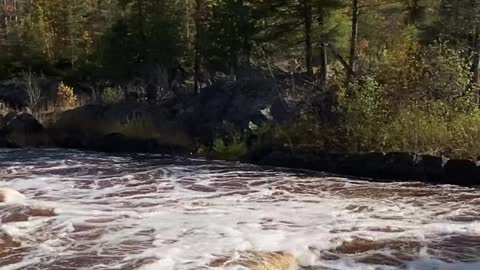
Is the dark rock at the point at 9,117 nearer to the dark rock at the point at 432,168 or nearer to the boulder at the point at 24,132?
the boulder at the point at 24,132

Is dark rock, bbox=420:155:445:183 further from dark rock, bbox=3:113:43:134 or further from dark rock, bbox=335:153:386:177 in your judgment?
dark rock, bbox=3:113:43:134

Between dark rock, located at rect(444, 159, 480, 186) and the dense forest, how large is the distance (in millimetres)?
630

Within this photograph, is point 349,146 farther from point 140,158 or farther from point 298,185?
point 140,158

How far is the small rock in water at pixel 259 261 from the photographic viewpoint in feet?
25.6

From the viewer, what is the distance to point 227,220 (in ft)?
33.3

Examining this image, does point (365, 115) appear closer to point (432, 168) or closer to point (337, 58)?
point (432, 168)

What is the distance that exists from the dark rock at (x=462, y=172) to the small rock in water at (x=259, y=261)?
18.6ft

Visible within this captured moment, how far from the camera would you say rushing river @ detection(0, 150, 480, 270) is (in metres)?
8.29

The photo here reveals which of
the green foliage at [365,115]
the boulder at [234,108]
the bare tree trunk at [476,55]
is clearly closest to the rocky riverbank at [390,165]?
the green foliage at [365,115]

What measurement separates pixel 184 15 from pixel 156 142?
11783mm

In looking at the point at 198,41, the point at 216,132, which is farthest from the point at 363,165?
the point at 198,41

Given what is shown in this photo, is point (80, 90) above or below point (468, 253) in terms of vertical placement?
above

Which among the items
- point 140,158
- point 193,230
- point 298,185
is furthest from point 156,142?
point 193,230

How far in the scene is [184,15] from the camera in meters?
29.2
